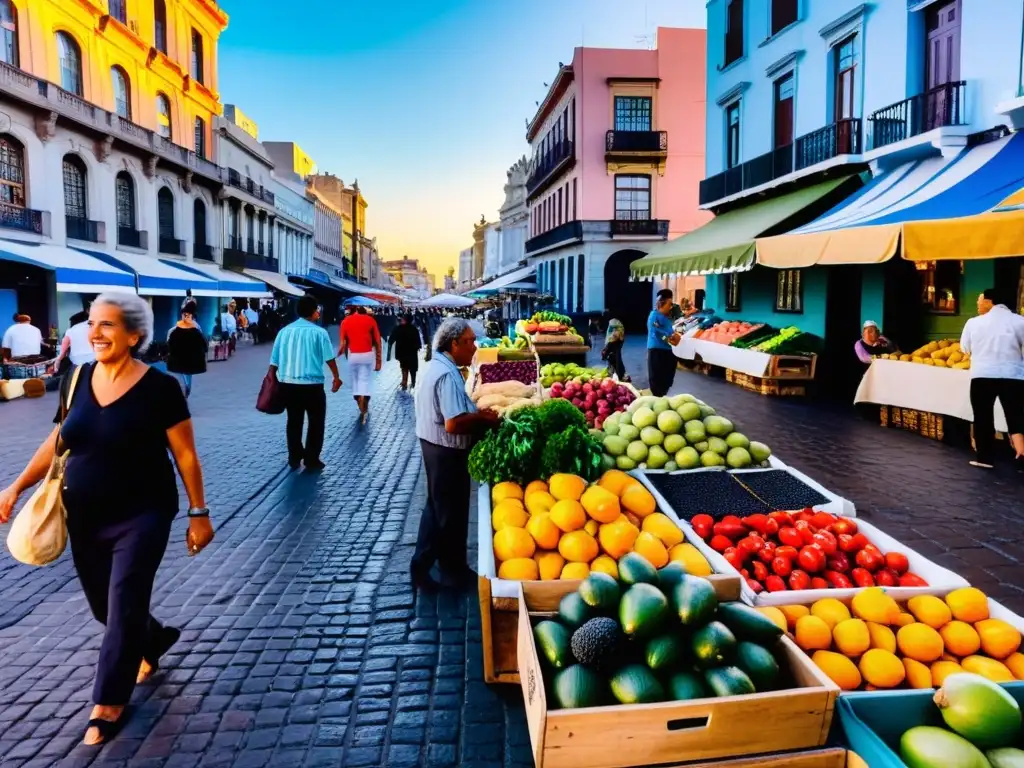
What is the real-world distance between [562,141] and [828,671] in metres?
39.0

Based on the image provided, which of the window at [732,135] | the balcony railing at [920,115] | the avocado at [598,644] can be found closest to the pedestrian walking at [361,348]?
the avocado at [598,644]

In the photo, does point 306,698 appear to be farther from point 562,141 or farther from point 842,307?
point 562,141

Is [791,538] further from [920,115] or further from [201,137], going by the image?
[201,137]

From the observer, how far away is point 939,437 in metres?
9.30

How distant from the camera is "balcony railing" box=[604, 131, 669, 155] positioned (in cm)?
3534

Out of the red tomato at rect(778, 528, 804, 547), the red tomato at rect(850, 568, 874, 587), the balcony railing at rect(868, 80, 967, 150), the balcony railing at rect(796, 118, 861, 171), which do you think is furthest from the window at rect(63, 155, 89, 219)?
the red tomato at rect(850, 568, 874, 587)

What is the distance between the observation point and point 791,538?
3.93m

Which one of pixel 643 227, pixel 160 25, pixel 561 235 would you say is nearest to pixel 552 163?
pixel 561 235

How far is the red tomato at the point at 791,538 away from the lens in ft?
12.8

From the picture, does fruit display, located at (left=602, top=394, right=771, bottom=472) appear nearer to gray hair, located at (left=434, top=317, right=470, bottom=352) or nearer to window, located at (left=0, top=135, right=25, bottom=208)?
gray hair, located at (left=434, top=317, right=470, bottom=352)

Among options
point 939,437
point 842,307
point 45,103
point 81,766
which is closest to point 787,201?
point 842,307

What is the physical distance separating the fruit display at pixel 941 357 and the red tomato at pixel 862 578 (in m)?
6.04

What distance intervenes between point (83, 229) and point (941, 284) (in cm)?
2492

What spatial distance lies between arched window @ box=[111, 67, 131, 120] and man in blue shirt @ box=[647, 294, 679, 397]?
25617mm
